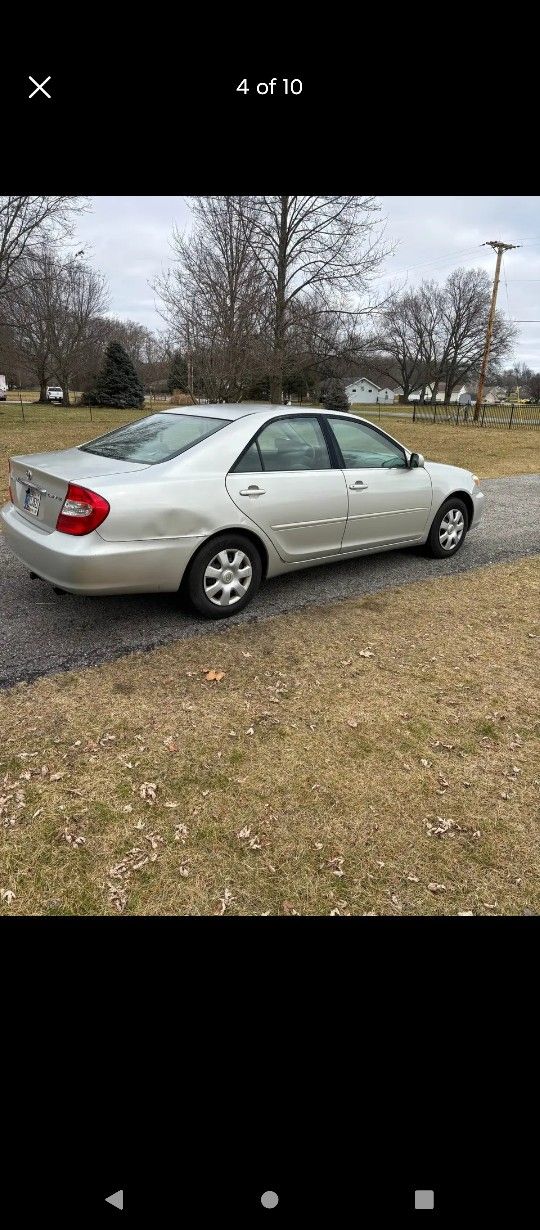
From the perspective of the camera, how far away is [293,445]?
14.9 feet

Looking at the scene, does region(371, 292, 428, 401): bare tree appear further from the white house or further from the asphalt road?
the asphalt road

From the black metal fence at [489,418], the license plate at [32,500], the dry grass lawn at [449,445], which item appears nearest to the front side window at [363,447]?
the license plate at [32,500]

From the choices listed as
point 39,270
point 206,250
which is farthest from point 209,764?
point 39,270

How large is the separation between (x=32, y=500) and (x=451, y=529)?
12.8ft

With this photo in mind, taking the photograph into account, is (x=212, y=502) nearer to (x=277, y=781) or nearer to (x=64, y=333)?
(x=277, y=781)

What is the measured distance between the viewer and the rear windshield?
4.10 m

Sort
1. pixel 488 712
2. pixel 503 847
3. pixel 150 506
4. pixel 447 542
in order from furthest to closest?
pixel 447 542 → pixel 150 506 → pixel 488 712 → pixel 503 847

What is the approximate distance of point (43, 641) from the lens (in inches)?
152

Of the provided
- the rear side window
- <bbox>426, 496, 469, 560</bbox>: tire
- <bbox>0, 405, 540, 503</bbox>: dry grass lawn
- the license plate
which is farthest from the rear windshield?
<bbox>0, 405, 540, 503</bbox>: dry grass lawn

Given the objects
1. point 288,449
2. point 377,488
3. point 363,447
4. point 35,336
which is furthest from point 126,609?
point 35,336

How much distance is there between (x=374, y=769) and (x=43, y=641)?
226 cm

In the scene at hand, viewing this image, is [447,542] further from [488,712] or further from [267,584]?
[488,712]

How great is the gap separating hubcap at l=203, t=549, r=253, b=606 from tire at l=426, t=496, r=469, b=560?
2330mm

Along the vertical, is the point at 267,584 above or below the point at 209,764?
above
